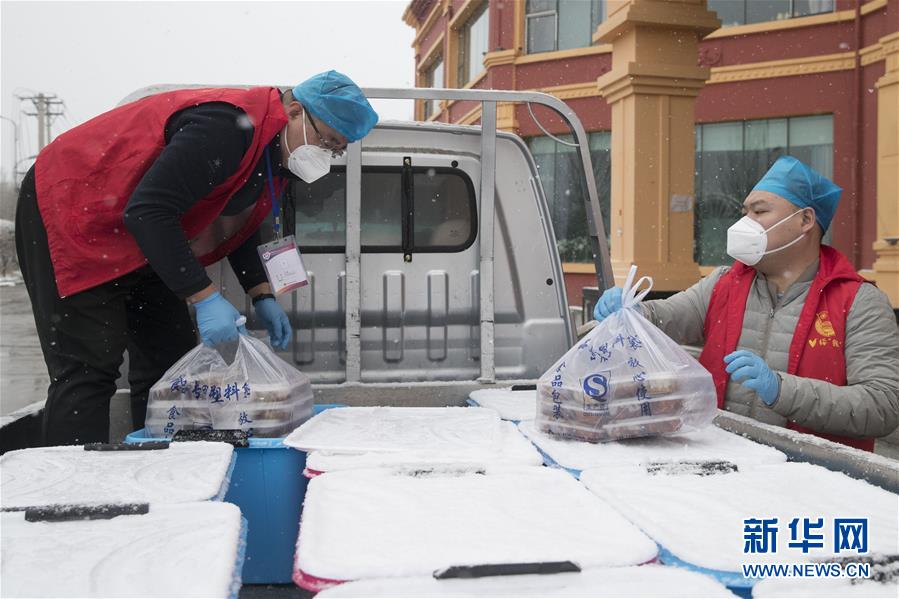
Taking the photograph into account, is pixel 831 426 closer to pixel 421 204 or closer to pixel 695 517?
pixel 695 517

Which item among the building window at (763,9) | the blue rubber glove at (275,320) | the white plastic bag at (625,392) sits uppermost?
the building window at (763,9)

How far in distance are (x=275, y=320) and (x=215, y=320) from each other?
1.93ft

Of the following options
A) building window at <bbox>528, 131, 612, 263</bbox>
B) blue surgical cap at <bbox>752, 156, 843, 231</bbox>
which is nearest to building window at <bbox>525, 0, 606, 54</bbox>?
building window at <bbox>528, 131, 612, 263</bbox>

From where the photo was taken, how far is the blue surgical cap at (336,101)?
2598 mm

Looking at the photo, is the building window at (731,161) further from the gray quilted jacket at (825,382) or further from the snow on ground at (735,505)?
the snow on ground at (735,505)

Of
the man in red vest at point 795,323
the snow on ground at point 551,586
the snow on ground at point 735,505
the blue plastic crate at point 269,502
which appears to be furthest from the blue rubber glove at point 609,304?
the snow on ground at point 551,586

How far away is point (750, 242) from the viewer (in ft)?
9.01

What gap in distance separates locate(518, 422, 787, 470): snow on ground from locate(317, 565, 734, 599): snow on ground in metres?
0.61

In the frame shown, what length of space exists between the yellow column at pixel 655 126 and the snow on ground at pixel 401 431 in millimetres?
7379

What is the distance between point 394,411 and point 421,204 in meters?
1.17

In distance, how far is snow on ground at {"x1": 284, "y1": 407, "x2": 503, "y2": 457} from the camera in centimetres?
195

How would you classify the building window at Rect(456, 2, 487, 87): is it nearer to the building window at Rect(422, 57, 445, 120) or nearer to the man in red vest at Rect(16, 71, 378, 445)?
the building window at Rect(422, 57, 445, 120)

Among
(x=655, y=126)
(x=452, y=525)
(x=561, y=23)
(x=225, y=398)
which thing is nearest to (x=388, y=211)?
(x=225, y=398)

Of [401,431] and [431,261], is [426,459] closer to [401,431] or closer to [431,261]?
[401,431]
